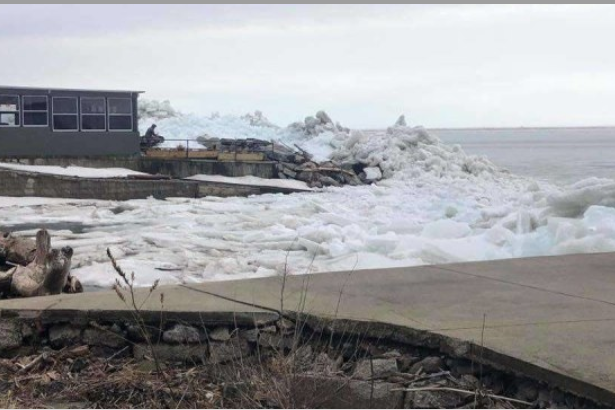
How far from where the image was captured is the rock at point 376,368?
447 centimetres

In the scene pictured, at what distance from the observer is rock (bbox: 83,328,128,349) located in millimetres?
5086

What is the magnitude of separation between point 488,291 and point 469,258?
19.9 ft

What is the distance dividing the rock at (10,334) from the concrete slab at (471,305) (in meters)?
0.10

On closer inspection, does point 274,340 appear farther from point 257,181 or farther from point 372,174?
point 372,174

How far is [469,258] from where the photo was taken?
12023 mm

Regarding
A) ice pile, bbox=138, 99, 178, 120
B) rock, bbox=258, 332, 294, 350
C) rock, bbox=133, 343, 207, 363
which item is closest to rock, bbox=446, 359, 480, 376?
rock, bbox=258, 332, 294, 350

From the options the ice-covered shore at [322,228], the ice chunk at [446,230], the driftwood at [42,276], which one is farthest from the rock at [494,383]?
the ice chunk at [446,230]

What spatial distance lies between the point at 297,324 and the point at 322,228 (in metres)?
11.8

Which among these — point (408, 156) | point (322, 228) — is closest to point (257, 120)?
point (408, 156)

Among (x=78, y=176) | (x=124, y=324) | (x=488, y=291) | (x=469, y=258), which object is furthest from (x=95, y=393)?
(x=78, y=176)

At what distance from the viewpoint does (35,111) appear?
35.1 m

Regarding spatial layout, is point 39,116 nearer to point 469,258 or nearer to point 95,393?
point 469,258

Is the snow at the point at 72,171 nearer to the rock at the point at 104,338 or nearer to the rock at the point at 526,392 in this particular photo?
the rock at the point at 104,338

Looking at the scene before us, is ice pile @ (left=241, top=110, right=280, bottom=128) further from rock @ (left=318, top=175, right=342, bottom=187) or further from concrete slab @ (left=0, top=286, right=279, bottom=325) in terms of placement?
concrete slab @ (left=0, top=286, right=279, bottom=325)
